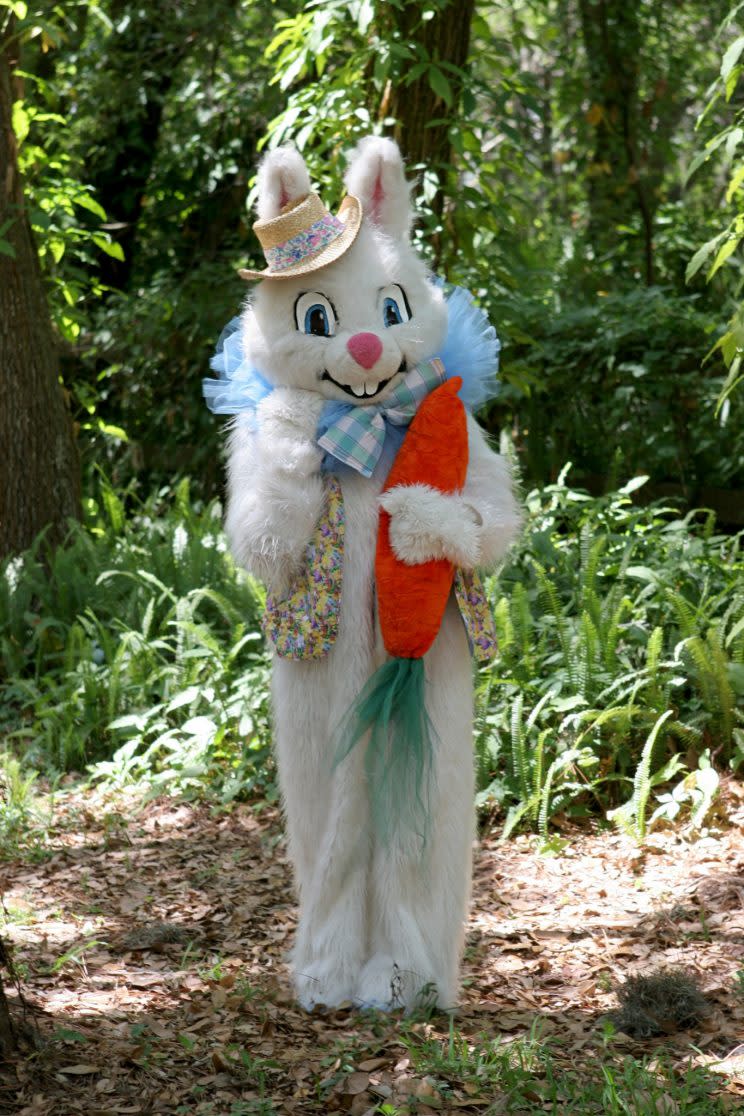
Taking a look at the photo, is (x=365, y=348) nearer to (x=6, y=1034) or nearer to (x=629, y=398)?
(x=6, y=1034)

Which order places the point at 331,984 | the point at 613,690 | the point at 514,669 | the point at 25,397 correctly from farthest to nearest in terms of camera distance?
the point at 25,397
the point at 514,669
the point at 613,690
the point at 331,984

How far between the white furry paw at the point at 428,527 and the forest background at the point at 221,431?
109 cm

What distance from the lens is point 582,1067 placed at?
280 centimetres

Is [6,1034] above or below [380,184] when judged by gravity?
below

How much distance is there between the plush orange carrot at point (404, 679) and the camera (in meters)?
3.03

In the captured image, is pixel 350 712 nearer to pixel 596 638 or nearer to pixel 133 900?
pixel 133 900

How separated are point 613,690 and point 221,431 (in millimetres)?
1745

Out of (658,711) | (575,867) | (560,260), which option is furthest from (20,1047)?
(560,260)

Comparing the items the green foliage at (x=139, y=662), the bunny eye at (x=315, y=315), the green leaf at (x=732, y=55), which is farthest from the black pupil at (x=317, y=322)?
the green foliage at (x=139, y=662)

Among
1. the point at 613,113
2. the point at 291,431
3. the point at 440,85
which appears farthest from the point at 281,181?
the point at 613,113

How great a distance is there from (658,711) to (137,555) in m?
3.00

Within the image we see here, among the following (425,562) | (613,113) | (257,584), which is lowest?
(257,584)

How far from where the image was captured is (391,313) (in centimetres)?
319

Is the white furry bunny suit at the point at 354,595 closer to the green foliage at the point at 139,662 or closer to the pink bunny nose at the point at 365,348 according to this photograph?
the pink bunny nose at the point at 365,348
